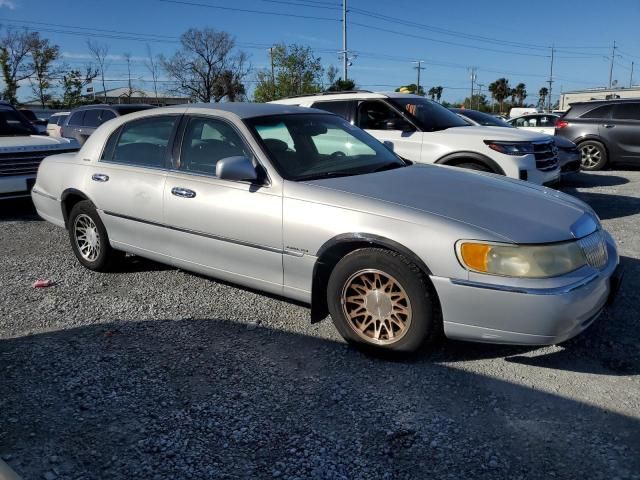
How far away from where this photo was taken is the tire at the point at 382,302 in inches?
Answer: 128

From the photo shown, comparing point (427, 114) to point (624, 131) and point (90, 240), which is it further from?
point (624, 131)

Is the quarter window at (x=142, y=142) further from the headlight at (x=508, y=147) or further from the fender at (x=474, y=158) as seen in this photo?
the headlight at (x=508, y=147)

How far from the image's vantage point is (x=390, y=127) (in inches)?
310

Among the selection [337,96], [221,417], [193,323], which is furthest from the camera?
[337,96]

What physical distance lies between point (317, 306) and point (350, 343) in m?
0.33

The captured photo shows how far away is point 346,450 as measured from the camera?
2.61 metres

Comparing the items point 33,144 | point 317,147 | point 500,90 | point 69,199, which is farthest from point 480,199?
point 500,90

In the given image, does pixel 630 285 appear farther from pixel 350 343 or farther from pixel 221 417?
pixel 221 417

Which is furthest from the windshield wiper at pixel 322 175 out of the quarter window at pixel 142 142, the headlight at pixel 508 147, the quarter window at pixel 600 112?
the quarter window at pixel 600 112

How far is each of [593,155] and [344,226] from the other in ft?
36.8

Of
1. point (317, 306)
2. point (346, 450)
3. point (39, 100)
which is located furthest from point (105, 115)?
point (39, 100)

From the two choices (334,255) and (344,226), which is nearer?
(344,226)

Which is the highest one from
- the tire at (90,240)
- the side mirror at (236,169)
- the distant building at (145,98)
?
the distant building at (145,98)

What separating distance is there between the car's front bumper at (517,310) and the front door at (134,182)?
2422mm
